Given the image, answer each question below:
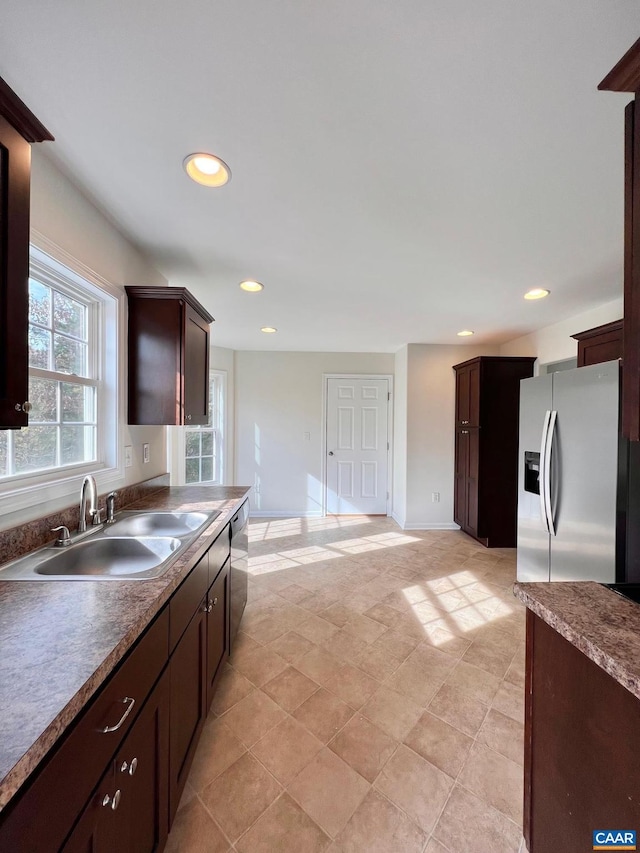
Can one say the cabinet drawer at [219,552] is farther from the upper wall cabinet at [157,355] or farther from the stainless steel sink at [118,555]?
the upper wall cabinet at [157,355]

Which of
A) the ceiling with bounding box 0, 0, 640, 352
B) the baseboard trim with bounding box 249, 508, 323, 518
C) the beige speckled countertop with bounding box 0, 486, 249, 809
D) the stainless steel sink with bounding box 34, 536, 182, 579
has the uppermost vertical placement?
the ceiling with bounding box 0, 0, 640, 352

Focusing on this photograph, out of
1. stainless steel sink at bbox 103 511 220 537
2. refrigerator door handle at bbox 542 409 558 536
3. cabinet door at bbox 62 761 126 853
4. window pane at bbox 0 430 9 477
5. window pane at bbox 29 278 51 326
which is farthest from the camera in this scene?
refrigerator door handle at bbox 542 409 558 536

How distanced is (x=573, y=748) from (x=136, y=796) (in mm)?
1115

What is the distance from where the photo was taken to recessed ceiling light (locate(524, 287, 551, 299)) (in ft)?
8.20

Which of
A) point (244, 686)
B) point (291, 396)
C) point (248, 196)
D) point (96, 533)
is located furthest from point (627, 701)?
point (291, 396)

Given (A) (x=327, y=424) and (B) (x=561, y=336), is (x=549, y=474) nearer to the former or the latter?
(B) (x=561, y=336)

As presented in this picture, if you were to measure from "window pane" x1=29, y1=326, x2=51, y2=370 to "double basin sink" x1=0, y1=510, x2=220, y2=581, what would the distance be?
777 millimetres

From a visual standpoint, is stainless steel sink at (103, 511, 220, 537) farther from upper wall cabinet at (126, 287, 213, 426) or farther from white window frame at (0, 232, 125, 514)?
upper wall cabinet at (126, 287, 213, 426)

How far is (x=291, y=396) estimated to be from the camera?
4.87 m

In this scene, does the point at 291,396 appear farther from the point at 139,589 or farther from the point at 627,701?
the point at 627,701

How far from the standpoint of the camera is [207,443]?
4.51 m

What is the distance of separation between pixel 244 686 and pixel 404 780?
0.86m

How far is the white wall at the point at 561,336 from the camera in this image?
275 centimetres

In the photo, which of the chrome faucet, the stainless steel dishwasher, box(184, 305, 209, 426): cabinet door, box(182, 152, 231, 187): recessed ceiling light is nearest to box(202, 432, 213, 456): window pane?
box(184, 305, 209, 426): cabinet door
